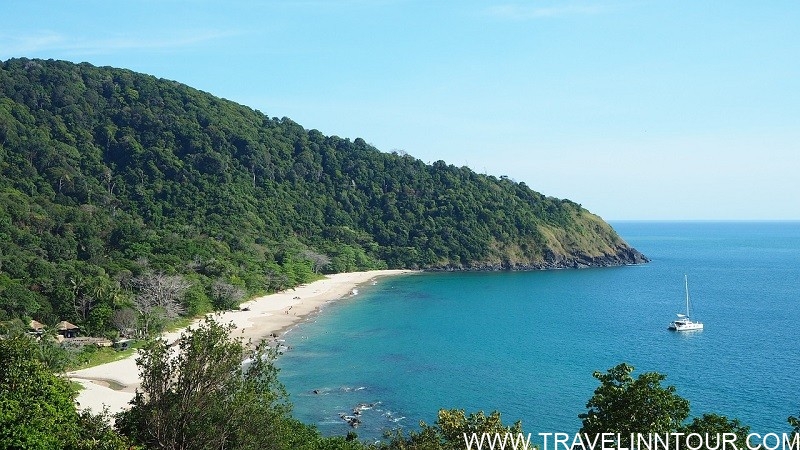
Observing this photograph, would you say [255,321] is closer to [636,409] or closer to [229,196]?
[229,196]

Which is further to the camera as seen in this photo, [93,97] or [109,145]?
[93,97]

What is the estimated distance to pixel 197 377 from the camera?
19172mm

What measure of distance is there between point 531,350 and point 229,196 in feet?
230

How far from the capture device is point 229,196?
372 feet

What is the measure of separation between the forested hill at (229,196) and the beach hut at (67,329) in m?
19.9

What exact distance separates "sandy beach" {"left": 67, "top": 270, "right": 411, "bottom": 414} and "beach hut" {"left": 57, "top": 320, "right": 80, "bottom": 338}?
21.7 feet

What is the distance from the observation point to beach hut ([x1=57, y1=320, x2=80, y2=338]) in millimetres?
51969

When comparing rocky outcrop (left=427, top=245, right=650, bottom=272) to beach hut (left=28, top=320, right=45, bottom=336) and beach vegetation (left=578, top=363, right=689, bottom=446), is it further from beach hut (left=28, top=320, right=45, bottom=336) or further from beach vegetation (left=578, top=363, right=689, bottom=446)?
beach vegetation (left=578, top=363, right=689, bottom=446)

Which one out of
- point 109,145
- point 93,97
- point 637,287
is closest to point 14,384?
point 637,287

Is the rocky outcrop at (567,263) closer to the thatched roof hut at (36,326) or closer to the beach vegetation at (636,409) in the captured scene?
the thatched roof hut at (36,326)

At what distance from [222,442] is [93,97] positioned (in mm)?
128412

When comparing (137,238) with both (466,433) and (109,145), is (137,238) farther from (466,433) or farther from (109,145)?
(466,433)

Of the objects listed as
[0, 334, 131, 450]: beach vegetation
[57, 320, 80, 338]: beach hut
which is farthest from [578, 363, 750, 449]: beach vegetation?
[57, 320, 80, 338]: beach hut

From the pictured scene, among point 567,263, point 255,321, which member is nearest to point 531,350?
point 255,321
